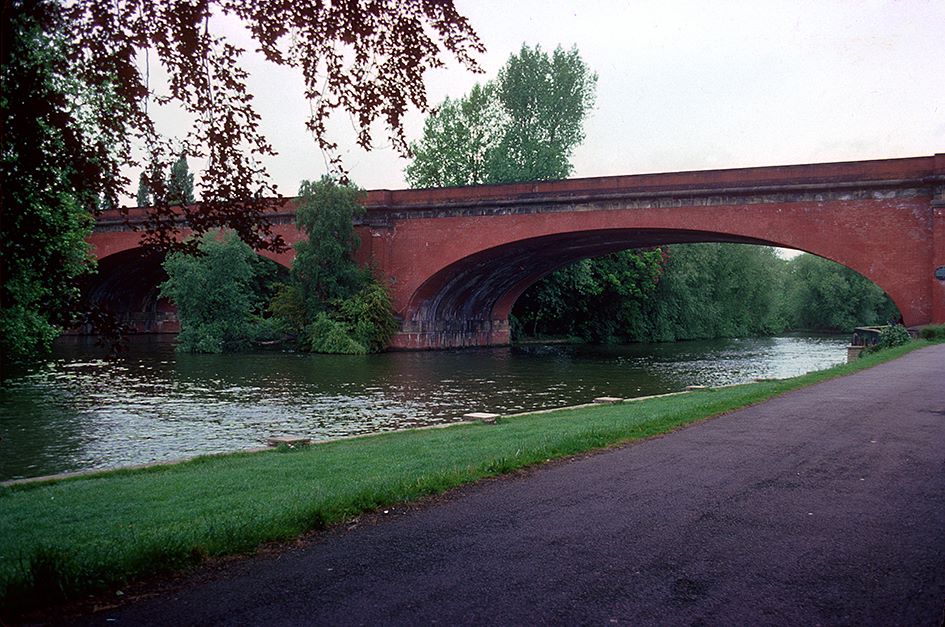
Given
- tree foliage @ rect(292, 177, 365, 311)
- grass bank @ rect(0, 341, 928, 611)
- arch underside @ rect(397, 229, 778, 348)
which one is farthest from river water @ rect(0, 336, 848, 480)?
tree foliage @ rect(292, 177, 365, 311)

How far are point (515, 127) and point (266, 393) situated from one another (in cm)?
3689

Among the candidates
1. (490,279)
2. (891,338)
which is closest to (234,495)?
(891,338)

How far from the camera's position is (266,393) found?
1869 centimetres

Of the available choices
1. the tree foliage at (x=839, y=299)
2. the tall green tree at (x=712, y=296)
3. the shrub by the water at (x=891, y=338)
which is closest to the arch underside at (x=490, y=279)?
the shrub by the water at (x=891, y=338)

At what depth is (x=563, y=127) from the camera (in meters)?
51.9

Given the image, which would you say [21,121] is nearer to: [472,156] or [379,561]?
[379,561]

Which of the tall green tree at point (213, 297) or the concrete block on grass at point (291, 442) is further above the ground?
the tall green tree at point (213, 297)

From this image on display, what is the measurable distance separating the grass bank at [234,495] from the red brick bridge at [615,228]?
1835 centimetres

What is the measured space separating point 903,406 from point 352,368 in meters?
18.4

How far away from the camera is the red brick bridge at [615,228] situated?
25969 mm

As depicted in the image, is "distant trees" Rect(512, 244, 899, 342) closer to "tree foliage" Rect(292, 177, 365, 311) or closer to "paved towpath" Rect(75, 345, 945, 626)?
"tree foliage" Rect(292, 177, 365, 311)

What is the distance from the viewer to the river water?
474 inches

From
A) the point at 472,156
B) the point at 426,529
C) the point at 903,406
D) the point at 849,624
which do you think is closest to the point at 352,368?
the point at 903,406

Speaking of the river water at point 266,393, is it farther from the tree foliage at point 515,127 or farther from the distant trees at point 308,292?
the tree foliage at point 515,127
